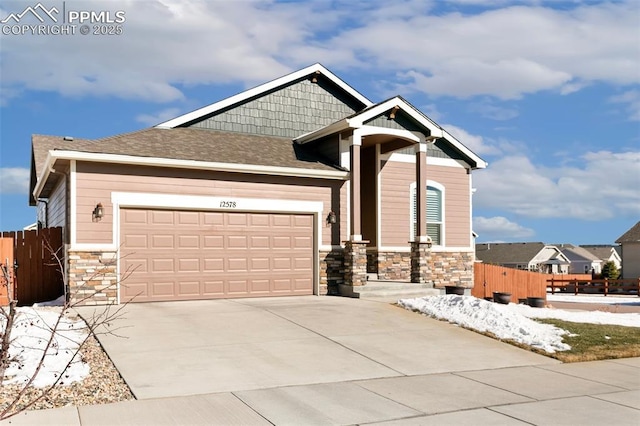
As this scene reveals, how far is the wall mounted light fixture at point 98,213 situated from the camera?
571 inches

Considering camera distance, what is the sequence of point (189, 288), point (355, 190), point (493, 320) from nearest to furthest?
point (493, 320) < point (189, 288) < point (355, 190)

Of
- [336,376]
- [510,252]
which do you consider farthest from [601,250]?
[336,376]

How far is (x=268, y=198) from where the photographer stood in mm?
16719

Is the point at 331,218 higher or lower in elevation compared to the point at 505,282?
higher

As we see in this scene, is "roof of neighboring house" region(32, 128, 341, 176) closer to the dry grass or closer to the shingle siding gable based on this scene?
the shingle siding gable

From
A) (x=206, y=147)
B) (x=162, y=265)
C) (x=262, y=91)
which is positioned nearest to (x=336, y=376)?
(x=162, y=265)

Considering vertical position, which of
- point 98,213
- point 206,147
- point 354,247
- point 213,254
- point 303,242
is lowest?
point 213,254

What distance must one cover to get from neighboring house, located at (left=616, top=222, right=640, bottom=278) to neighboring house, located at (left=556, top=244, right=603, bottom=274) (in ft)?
92.3

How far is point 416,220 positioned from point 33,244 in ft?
35.9

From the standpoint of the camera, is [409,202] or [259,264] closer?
[259,264]

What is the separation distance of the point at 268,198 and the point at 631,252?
119 ft

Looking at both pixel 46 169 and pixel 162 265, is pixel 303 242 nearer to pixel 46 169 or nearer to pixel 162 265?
pixel 162 265

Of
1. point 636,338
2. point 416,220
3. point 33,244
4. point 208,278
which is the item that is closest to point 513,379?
point 636,338

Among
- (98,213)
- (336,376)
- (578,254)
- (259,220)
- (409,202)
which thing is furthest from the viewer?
(578,254)
